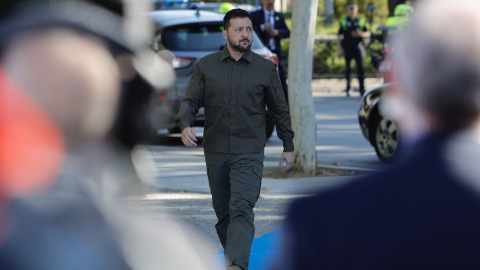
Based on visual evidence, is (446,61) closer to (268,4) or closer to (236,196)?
Result: (236,196)

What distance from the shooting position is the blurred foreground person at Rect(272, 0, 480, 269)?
1.50 m

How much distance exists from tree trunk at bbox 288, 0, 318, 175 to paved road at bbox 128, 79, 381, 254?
1.08ft

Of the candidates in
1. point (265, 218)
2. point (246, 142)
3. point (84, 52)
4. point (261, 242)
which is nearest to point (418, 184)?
point (84, 52)

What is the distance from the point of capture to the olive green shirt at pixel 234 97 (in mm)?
5242

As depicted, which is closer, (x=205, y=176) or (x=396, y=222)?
(x=396, y=222)

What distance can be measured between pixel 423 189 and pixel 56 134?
0.62 metres

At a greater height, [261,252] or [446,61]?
[446,61]

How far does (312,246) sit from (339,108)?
1531cm

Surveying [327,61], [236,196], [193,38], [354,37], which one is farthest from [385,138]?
A: [327,61]

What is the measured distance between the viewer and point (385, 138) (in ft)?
33.2

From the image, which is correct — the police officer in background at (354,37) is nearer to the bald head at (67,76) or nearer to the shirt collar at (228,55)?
the shirt collar at (228,55)

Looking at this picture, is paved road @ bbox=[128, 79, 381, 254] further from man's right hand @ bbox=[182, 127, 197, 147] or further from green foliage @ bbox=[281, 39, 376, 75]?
green foliage @ bbox=[281, 39, 376, 75]

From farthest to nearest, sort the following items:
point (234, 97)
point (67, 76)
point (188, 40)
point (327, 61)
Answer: point (327, 61)
point (188, 40)
point (234, 97)
point (67, 76)

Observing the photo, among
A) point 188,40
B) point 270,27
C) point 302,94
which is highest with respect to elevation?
point 270,27
